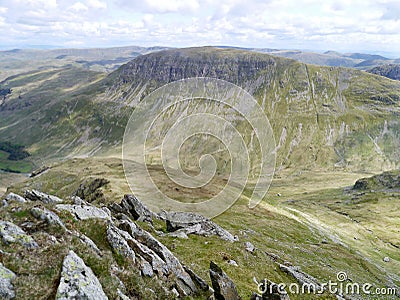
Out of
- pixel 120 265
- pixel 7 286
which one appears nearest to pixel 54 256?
pixel 7 286

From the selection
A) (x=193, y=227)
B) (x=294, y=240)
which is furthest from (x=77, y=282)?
(x=294, y=240)

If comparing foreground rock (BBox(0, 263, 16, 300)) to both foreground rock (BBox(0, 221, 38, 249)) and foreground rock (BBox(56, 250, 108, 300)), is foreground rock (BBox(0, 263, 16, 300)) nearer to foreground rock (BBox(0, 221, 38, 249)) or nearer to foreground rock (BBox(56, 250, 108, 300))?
foreground rock (BBox(56, 250, 108, 300))

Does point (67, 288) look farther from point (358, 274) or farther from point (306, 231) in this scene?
point (306, 231)

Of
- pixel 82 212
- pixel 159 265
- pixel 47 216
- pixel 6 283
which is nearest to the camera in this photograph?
pixel 6 283

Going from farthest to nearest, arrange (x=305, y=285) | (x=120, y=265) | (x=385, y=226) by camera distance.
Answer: (x=385, y=226)
(x=305, y=285)
(x=120, y=265)

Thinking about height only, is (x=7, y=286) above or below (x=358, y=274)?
above

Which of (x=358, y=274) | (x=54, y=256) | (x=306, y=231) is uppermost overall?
(x=54, y=256)

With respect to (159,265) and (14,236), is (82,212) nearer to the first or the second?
(14,236)

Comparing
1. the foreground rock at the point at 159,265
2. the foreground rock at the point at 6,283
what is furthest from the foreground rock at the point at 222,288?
the foreground rock at the point at 6,283
